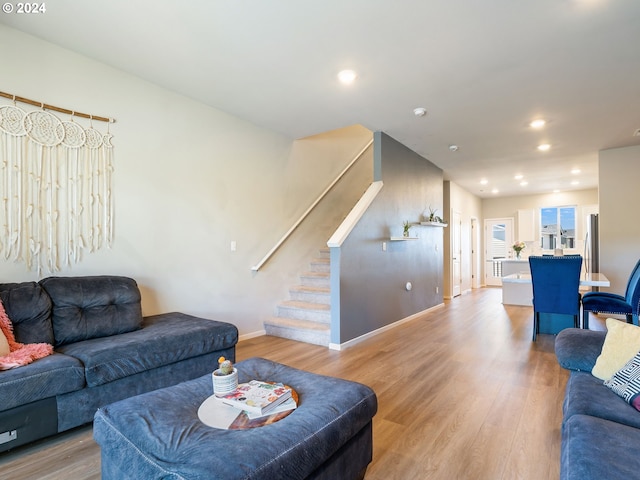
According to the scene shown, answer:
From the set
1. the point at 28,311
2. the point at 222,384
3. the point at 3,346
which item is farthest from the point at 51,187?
the point at 222,384

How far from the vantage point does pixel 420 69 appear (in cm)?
304

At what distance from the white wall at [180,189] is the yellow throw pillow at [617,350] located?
3.43m

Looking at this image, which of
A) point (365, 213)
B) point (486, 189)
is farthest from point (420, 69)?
point (486, 189)

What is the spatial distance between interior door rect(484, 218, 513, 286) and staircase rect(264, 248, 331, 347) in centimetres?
738

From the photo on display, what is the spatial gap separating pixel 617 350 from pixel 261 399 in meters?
1.82

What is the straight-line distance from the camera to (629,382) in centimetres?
156

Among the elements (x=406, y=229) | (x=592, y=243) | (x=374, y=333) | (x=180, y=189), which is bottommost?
(x=374, y=333)

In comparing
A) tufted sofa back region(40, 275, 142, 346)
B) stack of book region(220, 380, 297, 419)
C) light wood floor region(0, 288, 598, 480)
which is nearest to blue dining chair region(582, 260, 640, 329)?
light wood floor region(0, 288, 598, 480)

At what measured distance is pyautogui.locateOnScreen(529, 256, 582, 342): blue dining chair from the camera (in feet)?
12.7

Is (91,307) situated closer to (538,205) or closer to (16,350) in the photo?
(16,350)

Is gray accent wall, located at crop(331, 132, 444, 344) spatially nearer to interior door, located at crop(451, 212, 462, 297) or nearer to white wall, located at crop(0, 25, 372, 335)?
white wall, located at crop(0, 25, 372, 335)

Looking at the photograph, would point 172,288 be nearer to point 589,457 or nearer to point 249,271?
point 249,271

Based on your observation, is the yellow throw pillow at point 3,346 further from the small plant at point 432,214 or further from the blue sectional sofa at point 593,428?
the small plant at point 432,214

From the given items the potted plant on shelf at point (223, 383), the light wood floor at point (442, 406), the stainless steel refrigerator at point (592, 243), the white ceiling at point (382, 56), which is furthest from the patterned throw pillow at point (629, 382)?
the stainless steel refrigerator at point (592, 243)
